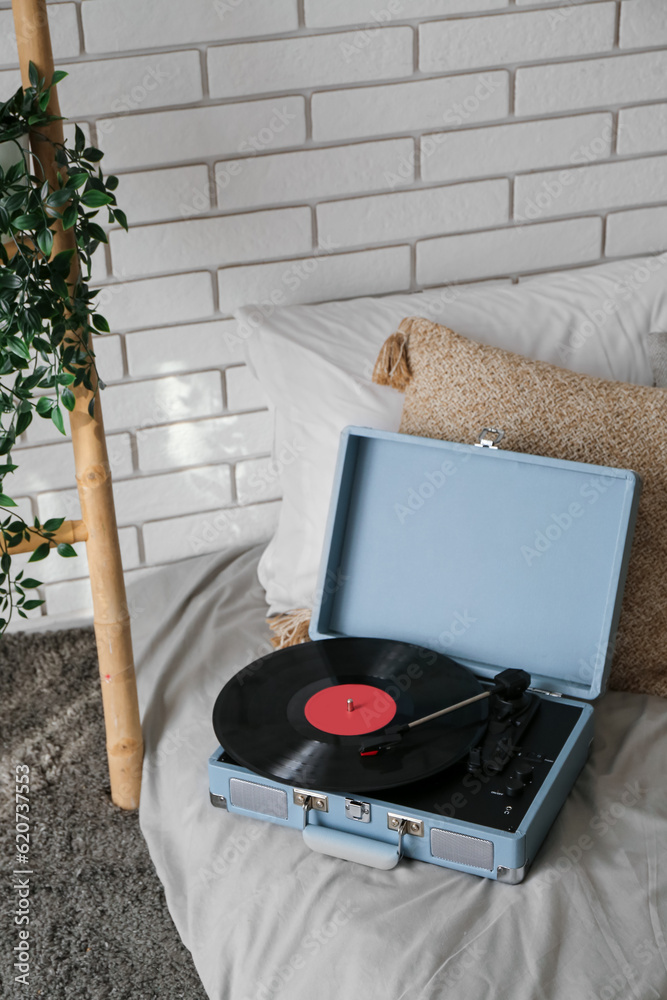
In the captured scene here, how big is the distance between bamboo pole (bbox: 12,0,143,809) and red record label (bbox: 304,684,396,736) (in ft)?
0.89

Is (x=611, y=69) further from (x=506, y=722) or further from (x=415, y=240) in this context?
(x=506, y=722)

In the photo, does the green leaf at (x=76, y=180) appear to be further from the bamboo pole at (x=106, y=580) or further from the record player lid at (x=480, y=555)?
the record player lid at (x=480, y=555)

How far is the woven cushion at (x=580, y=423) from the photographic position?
42.7 inches

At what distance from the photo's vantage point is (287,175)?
1.39m

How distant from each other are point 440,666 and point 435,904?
28cm

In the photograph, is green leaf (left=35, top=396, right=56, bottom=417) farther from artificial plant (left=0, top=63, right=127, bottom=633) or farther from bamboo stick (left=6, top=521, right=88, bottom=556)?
bamboo stick (left=6, top=521, right=88, bottom=556)

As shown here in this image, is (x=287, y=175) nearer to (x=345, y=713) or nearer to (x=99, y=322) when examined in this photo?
(x=99, y=322)

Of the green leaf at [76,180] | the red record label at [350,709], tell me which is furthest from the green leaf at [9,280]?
the red record label at [350,709]

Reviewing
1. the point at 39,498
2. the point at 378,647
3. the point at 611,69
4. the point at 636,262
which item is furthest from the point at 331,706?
the point at 611,69

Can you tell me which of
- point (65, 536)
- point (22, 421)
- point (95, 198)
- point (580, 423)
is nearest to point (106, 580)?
point (65, 536)

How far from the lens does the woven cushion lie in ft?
3.56

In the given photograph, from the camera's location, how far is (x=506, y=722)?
3.27ft

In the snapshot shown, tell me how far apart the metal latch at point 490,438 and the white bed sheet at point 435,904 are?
344 millimetres

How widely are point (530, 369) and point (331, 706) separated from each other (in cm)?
48
